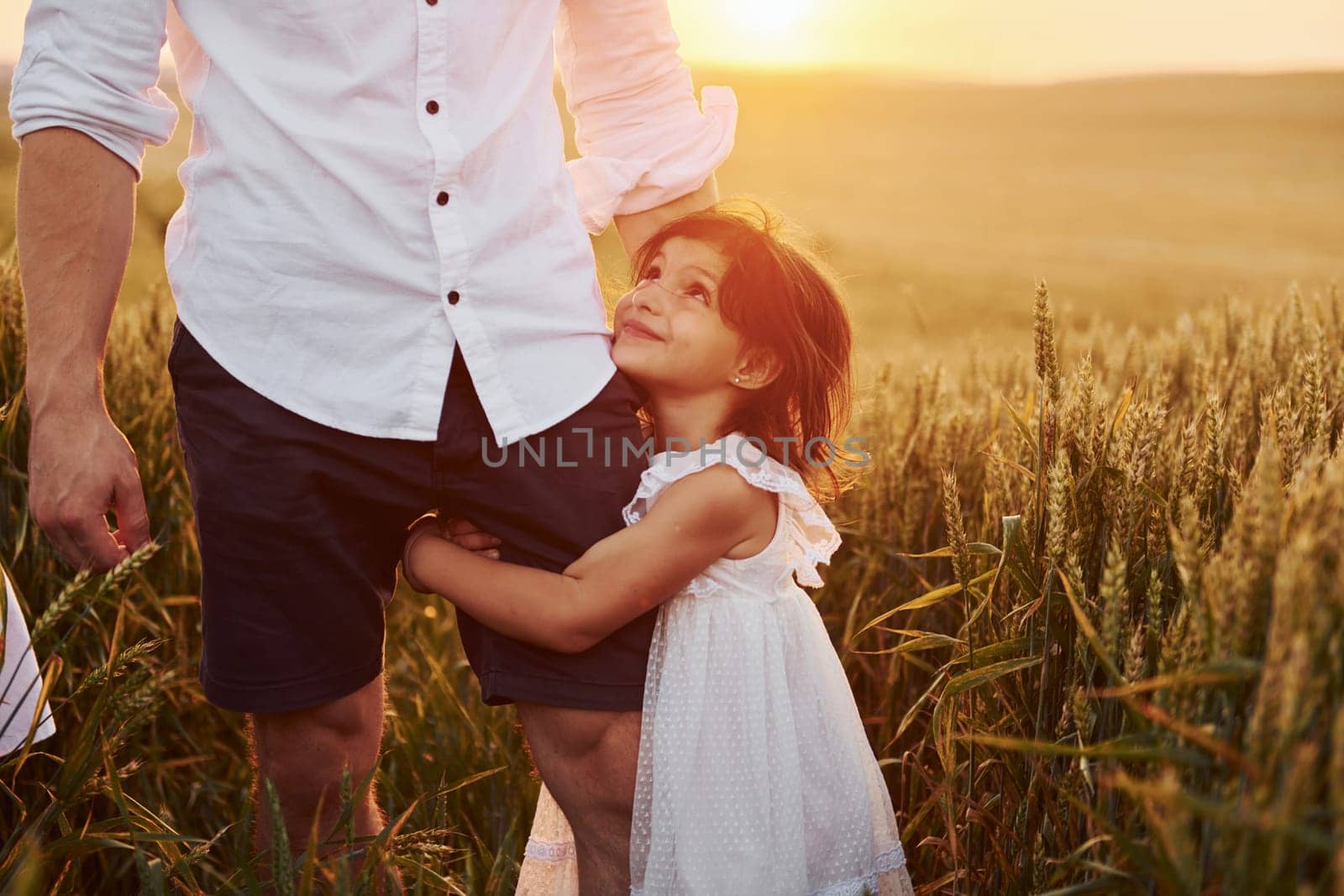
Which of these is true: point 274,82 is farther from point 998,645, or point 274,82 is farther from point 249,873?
point 998,645

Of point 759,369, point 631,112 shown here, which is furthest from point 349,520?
point 631,112

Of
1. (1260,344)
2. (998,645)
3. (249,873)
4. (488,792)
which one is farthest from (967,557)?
(1260,344)

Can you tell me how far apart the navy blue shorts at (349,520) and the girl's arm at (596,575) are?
5 centimetres

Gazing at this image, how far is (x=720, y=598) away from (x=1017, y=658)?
46cm

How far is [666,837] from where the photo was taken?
65.2 inches

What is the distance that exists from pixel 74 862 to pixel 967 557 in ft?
5.40

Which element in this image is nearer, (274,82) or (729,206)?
(274,82)

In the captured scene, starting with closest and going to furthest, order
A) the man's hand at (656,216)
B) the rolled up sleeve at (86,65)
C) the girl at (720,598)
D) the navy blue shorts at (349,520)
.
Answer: the rolled up sleeve at (86,65) → the navy blue shorts at (349,520) → the girl at (720,598) → the man's hand at (656,216)

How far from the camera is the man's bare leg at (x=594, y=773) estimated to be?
1.69 metres

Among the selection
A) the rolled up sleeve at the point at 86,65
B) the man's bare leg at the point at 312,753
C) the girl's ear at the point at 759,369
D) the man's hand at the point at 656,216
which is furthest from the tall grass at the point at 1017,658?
the man's hand at the point at 656,216

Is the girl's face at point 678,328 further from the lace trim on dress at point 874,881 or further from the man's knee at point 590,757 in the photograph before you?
the lace trim on dress at point 874,881

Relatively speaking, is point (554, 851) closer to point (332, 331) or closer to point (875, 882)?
point (875, 882)

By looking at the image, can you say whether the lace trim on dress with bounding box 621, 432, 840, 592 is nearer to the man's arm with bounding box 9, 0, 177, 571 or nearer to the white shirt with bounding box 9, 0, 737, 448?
the white shirt with bounding box 9, 0, 737, 448

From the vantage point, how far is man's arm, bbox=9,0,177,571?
1434 mm
